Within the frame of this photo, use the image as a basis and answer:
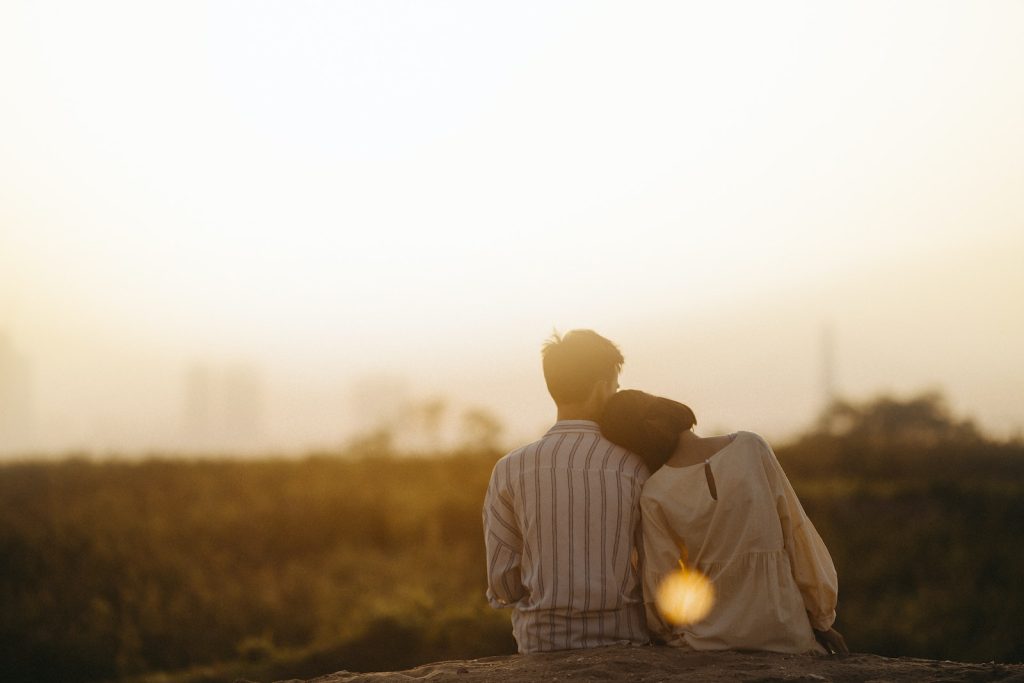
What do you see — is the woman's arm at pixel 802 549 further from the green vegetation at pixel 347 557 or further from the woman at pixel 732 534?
the green vegetation at pixel 347 557

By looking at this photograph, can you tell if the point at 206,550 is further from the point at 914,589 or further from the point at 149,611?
the point at 914,589

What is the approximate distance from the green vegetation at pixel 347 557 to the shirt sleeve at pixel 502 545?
7.99 m

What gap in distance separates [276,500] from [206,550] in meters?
2.89

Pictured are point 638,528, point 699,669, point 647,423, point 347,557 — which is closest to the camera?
point 699,669

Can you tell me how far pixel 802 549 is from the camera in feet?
14.8

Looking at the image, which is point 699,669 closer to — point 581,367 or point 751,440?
point 751,440

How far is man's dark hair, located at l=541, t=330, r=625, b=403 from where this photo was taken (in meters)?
4.68

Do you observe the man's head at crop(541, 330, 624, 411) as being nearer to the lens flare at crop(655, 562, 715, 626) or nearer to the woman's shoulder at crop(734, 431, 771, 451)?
the woman's shoulder at crop(734, 431, 771, 451)

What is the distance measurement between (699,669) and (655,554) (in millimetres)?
625

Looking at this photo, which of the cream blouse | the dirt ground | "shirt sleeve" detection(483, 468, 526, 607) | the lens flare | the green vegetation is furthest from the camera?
the green vegetation

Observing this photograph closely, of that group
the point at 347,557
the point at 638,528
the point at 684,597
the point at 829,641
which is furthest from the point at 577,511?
the point at 347,557

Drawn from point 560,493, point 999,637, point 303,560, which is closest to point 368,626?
point 303,560

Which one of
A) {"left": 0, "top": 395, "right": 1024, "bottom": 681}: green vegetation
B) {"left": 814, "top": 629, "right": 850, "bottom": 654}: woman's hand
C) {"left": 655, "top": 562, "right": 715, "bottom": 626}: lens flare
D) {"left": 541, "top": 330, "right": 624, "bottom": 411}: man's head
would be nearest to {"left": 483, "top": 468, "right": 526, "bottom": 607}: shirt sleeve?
{"left": 541, "top": 330, "right": 624, "bottom": 411}: man's head

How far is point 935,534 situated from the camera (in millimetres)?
18234
